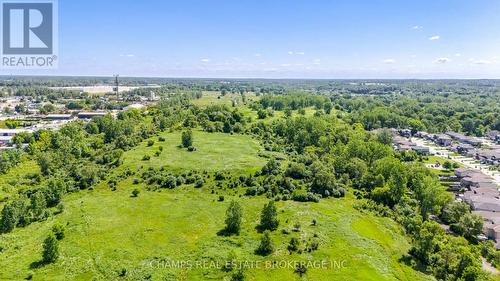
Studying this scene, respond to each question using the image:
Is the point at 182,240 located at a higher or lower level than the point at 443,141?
lower

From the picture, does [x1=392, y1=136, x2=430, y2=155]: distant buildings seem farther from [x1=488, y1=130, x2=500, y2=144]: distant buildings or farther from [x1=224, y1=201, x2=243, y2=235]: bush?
[x1=224, y1=201, x2=243, y2=235]: bush

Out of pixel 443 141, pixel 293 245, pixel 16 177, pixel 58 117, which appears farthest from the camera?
pixel 58 117

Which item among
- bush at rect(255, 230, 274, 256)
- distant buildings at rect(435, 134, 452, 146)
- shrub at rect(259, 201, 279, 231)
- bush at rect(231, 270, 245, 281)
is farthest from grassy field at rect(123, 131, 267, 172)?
distant buildings at rect(435, 134, 452, 146)

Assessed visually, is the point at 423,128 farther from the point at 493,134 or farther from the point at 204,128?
the point at 204,128

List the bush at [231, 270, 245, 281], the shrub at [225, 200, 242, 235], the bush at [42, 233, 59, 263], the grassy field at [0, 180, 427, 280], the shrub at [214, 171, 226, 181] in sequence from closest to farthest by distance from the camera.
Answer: the bush at [231, 270, 245, 281]
the grassy field at [0, 180, 427, 280]
the bush at [42, 233, 59, 263]
the shrub at [225, 200, 242, 235]
the shrub at [214, 171, 226, 181]

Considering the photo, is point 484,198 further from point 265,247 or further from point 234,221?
point 234,221

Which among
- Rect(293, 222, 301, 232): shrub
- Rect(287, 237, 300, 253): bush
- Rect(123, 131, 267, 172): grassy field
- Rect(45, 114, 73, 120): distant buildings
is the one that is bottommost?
Rect(287, 237, 300, 253): bush

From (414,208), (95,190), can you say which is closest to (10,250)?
(95,190)

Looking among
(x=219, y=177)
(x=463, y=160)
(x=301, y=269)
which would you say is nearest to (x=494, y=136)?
(x=463, y=160)
